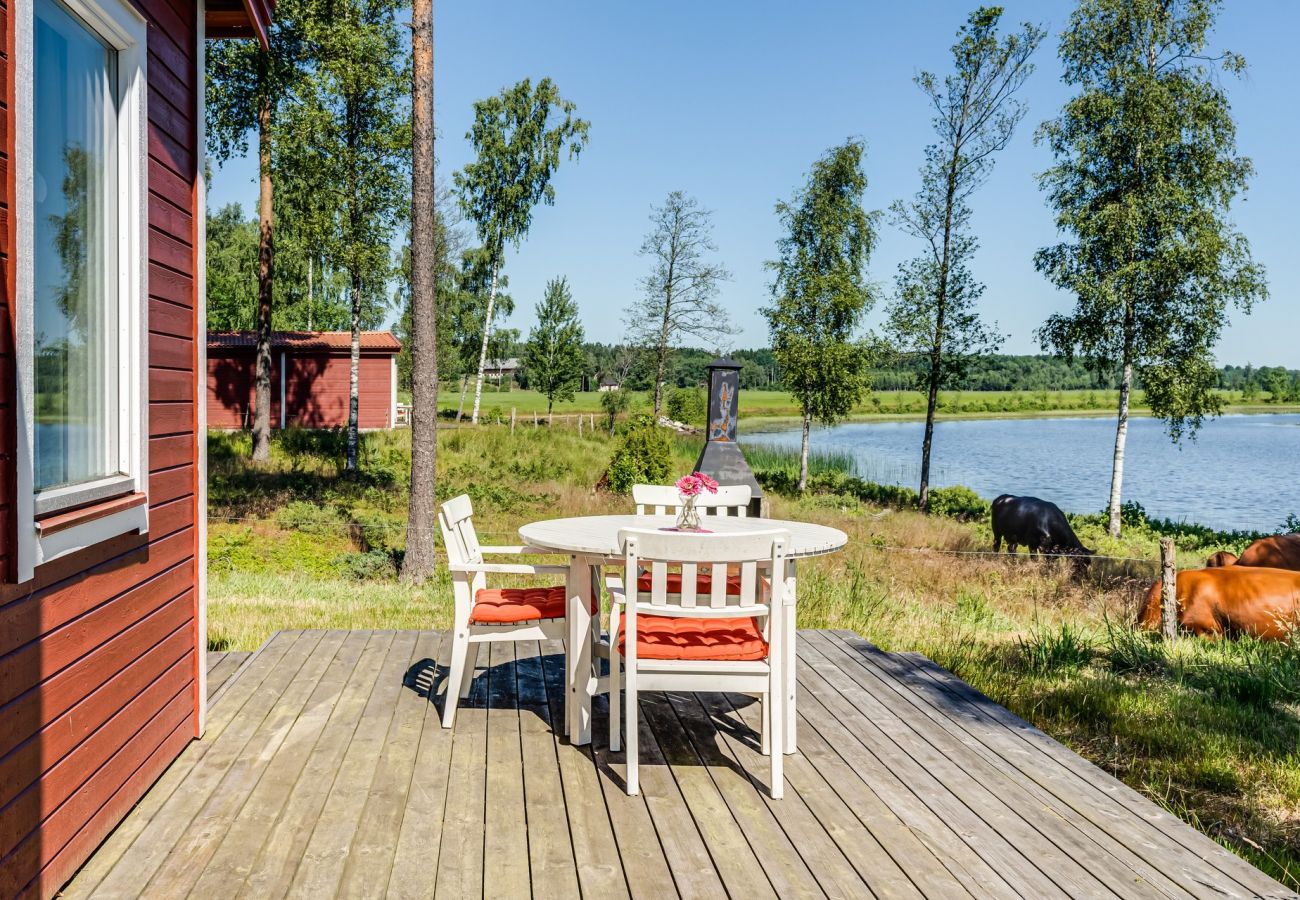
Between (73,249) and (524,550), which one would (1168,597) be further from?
(73,249)

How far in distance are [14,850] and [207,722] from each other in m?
1.61

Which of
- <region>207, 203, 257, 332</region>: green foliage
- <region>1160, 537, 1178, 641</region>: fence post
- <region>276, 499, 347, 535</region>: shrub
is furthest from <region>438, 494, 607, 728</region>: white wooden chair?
<region>207, 203, 257, 332</region>: green foliage

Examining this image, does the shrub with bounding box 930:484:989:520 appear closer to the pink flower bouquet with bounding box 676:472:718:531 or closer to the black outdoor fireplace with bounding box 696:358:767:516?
the black outdoor fireplace with bounding box 696:358:767:516

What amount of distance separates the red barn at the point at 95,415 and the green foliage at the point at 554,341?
26.3 meters

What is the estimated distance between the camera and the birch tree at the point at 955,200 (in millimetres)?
17750

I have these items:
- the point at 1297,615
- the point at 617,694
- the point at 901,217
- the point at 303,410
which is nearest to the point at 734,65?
the point at 901,217

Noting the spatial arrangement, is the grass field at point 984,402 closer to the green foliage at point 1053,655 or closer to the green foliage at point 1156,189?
the green foliage at point 1156,189

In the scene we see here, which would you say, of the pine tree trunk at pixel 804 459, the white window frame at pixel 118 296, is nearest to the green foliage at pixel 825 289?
the pine tree trunk at pixel 804 459

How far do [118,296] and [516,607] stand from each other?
186 cm

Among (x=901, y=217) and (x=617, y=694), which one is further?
(x=901, y=217)

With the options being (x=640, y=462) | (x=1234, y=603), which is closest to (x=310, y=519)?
(x=640, y=462)

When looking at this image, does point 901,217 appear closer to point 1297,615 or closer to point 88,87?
point 1297,615

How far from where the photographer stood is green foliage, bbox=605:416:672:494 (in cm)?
1531

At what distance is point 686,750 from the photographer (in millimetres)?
3479
